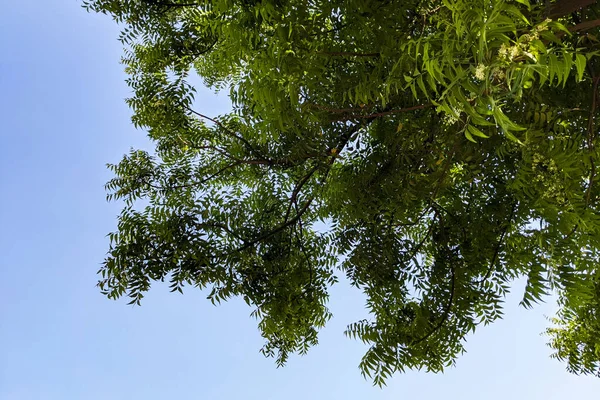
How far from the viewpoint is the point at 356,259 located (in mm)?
2586

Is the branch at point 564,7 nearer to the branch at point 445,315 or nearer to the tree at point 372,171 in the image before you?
the tree at point 372,171

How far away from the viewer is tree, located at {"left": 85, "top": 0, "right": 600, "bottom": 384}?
56.3 inches

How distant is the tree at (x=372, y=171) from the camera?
4.69ft

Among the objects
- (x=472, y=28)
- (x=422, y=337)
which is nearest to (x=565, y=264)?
(x=422, y=337)

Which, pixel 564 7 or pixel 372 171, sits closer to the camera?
pixel 564 7

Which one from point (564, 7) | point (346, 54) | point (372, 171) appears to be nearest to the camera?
point (564, 7)

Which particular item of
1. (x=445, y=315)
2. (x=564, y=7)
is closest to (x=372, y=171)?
(x=445, y=315)

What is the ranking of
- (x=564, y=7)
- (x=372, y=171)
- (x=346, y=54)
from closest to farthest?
(x=564, y=7) → (x=346, y=54) → (x=372, y=171)

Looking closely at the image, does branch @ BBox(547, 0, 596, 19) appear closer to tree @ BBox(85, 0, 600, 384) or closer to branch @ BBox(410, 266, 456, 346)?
tree @ BBox(85, 0, 600, 384)

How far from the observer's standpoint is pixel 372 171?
2.40 meters

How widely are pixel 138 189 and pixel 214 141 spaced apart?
0.68 m

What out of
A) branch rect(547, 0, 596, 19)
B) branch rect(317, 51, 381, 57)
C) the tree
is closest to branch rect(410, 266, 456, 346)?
the tree

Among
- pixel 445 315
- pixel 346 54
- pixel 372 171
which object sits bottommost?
pixel 445 315

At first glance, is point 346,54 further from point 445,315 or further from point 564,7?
point 445,315
